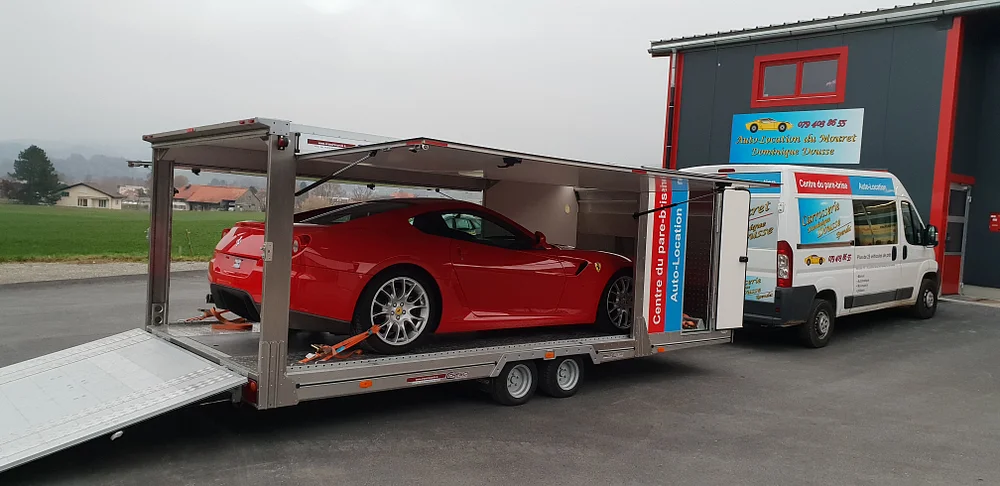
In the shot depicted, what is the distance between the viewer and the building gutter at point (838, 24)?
13078 millimetres

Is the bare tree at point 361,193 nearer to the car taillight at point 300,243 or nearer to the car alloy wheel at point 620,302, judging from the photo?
the car taillight at point 300,243

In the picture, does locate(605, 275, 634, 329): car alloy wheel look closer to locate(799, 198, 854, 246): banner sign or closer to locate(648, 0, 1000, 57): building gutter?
locate(799, 198, 854, 246): banner sign

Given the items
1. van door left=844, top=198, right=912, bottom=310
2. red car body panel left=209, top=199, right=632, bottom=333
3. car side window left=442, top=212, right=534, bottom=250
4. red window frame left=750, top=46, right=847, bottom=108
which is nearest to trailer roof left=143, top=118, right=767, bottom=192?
car side window left=442, top=212, right=534, bottom=250

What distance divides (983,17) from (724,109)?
16.6 ft

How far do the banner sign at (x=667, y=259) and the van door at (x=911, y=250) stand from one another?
5.24 m

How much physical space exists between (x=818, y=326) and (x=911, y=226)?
2.86 meters

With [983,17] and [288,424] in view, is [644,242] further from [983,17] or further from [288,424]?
[983,17]

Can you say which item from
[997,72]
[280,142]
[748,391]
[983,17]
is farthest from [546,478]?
[997,72]

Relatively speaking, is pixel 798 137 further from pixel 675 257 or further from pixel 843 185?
pixel 675 257

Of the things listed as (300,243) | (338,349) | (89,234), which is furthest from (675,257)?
(89,234)

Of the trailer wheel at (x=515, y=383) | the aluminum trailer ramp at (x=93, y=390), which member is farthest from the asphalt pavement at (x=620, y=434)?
the aluminum trailer ramp at (x=93, y=390)

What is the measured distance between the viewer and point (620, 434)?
17.9 feet

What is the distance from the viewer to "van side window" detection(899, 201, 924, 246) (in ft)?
34.6

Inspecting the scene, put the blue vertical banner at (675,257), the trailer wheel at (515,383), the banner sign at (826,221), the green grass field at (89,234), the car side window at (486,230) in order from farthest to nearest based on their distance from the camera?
the green grass field at (89,234), the banner sign at (826,221), the blue vertical banner at (675,257), the car side window at (486,230), the trailer wheel at (515,383)
